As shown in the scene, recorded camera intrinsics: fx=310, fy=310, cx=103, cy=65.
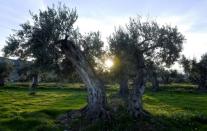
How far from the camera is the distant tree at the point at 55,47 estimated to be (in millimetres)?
27172

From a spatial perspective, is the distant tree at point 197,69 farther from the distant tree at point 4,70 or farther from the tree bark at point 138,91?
the tree bark at point 138,91

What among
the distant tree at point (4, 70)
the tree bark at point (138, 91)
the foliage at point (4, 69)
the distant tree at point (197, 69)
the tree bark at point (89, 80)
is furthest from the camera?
the foliage at point (4, 69)

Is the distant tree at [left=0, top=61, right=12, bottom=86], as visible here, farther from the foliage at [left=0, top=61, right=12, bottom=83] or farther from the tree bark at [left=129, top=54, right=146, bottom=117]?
the tree bark at [left=129, top=54, right=146, bottom=117]

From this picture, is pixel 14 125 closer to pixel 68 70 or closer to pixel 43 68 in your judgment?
pixel 43 68

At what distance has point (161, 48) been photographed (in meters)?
28.8

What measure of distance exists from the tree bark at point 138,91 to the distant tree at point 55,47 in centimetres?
249

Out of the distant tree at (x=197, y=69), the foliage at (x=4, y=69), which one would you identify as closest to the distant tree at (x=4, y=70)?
the foliage at (x=4, y=69)

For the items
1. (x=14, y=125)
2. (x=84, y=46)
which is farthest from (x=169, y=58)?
(x=14, y=125)

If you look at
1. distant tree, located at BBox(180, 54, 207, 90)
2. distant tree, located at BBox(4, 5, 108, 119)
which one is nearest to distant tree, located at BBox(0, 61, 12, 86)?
distant tree, located at BBox(180, 54, 207, 90)

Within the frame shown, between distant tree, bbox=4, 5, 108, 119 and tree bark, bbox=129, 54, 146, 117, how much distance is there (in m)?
2.49

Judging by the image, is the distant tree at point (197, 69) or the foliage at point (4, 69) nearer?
the distant tree at point (197, 69)

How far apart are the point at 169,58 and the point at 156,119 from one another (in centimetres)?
650

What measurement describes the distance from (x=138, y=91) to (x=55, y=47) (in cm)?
869

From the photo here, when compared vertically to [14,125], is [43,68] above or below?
above
